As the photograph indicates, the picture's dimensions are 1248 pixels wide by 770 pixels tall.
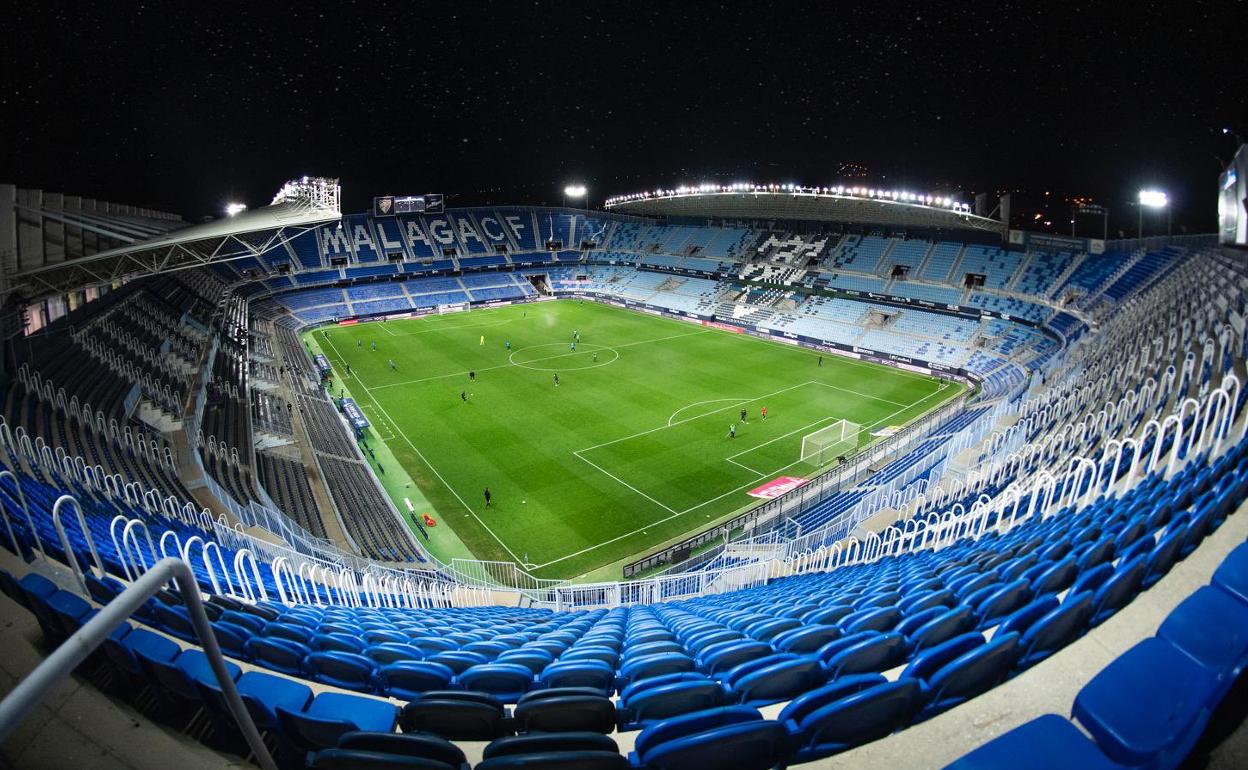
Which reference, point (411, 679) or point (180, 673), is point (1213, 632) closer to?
point (411, 679)

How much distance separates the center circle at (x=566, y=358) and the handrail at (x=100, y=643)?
39846mm

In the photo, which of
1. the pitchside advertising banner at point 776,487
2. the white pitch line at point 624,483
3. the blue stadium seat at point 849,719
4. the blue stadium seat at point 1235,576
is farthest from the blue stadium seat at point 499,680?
the pitchside advertising banner at point 776,487

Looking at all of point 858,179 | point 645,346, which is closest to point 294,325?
point 645,346

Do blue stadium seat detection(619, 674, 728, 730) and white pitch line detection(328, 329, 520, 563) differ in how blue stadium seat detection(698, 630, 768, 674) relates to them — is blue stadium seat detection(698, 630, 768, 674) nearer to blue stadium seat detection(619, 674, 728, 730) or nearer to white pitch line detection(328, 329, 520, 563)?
blue stadium seat detection(619, 674, 728, 730)

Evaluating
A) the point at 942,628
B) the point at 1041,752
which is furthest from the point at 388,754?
the point at 942,628

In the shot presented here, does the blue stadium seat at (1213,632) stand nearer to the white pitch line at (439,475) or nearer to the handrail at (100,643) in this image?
the handrail at (100,643)

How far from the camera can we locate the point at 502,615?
491 inches

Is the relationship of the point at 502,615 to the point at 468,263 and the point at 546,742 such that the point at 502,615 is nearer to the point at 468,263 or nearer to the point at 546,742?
the point at 546,742

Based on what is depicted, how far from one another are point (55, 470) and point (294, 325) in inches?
1836

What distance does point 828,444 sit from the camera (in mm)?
28844

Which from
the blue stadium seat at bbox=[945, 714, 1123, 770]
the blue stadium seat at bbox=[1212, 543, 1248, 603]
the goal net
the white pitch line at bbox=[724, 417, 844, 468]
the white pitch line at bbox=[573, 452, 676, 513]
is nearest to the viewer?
the blue stadium seat at bbox=[945, 714, 1123, 770]

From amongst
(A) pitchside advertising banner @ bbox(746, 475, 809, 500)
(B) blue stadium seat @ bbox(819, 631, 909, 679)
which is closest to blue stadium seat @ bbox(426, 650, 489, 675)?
(B) blue stadium seat @ bbox(819, 631, 909, 679)

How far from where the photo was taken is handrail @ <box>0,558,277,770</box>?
1.68m

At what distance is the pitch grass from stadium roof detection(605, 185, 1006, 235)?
1229 centimetres
